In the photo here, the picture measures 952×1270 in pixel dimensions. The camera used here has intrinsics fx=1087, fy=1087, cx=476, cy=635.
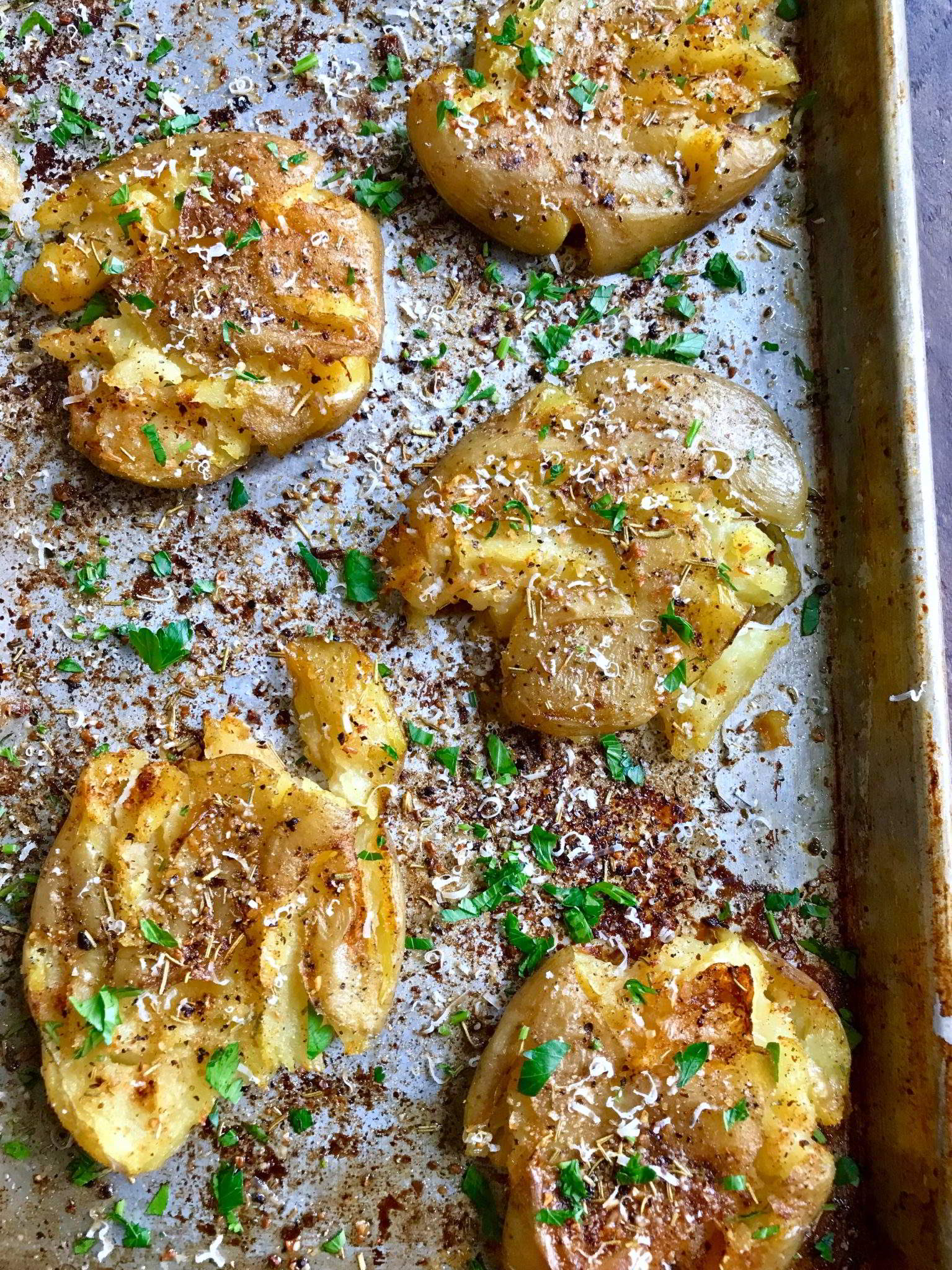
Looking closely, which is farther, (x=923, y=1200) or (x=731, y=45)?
(x=731, y=45)

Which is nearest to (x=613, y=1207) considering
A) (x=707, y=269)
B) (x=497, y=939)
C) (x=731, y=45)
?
(x=497, y=939)

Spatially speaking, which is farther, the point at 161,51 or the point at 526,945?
the point at 161,51

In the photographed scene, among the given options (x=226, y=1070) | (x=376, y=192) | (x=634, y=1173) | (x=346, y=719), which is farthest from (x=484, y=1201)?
(x=376, y=192)

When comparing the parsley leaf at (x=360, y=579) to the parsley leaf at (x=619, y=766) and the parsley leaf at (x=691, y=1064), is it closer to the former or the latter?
the parsley leaf at (x=619, y=766)

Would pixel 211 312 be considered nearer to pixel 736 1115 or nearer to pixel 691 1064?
pixel 691 1064

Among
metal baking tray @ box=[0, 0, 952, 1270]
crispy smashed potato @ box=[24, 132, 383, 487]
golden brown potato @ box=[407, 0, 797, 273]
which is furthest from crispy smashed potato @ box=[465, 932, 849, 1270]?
golden brown potato @ box=[407, 0, 797, 273]

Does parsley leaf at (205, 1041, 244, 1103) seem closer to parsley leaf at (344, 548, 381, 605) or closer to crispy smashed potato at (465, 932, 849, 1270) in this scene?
crispy smashed potato at (465, 932, 849, 1270)

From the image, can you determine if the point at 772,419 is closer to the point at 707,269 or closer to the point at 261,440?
the point at 707,269
